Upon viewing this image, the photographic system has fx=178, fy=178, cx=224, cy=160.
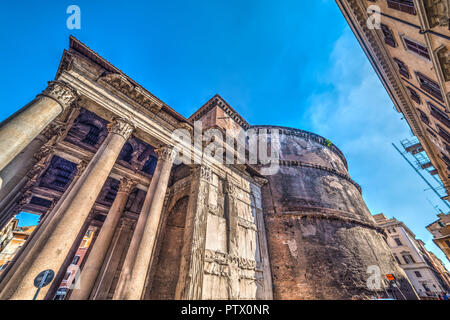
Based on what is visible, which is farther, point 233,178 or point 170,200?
point 233,178

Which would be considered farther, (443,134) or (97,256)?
(443,134)

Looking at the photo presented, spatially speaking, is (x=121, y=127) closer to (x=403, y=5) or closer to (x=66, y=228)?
(x=66, y=228)

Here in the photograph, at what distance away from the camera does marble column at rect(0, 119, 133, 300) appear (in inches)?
139

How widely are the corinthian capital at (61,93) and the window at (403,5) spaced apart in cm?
1179

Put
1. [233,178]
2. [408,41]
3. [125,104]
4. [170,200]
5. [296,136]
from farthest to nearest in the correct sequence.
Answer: [296,136] → [233,178] → [170,200] → [408,41] → [125,104]

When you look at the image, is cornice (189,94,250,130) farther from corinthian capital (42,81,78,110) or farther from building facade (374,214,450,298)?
building facade (374,214,450,298)

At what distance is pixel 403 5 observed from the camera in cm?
672

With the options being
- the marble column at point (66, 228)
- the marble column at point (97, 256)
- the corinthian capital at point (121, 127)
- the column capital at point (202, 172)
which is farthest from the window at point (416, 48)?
A: the marble column at point (97, 256)

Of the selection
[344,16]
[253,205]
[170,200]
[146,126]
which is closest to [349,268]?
[253,205]

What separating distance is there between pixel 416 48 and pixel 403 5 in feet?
6.03

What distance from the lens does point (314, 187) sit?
44.1 feet

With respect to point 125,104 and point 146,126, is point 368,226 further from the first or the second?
point 125,104

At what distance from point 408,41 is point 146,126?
11.7 metres

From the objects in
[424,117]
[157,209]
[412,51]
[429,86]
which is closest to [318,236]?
[429,86]
